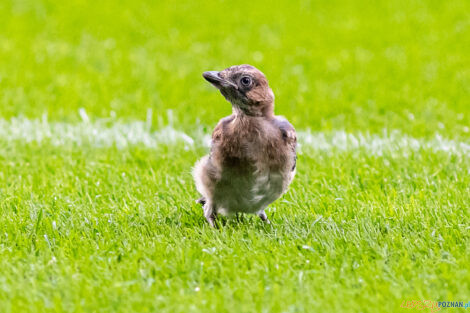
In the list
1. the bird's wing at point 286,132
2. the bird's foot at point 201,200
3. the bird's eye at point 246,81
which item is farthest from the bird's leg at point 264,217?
the bird's eye at point 246,81

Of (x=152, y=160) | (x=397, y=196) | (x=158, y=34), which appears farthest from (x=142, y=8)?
(x=397, y=196)

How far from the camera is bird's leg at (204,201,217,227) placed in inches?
226

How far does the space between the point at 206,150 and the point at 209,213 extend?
88.2 inches

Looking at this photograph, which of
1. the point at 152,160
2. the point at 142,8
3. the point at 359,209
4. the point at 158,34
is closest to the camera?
the point at 359,209

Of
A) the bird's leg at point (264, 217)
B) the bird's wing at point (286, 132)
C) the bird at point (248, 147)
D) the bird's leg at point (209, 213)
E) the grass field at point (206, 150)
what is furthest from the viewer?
the bird's leg at point (264, 217)

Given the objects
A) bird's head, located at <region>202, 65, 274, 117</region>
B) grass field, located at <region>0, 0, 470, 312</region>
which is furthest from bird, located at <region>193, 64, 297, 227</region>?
grass field, located at <region>0, 0, 470, 312</region>

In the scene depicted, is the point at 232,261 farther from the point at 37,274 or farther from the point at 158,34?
the point at 158,34

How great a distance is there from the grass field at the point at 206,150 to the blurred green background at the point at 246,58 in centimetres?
4

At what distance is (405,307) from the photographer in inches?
168

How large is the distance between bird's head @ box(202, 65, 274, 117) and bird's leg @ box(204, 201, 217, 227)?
78 cm

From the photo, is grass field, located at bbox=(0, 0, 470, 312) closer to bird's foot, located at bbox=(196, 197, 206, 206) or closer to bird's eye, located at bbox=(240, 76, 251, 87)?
bird's foot, located at bbox=(196, 197, 206, 206)

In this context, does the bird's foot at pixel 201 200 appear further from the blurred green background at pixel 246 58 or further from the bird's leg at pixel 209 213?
the blurred green background at pixel 246 58

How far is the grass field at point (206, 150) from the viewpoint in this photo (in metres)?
4.59

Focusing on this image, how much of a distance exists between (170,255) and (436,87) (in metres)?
6.56
